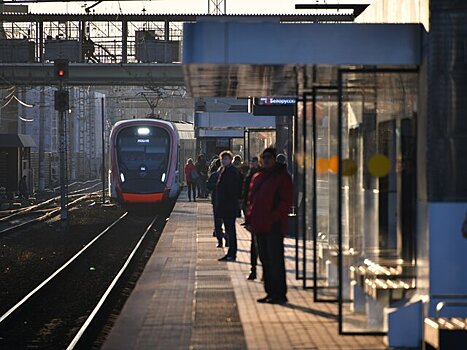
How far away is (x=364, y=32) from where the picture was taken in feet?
34.2

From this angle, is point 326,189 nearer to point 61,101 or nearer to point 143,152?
point 61,101

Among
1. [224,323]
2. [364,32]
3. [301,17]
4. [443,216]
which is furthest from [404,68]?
[301,17]

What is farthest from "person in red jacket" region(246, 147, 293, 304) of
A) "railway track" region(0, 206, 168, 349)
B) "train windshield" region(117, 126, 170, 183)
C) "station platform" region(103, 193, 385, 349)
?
"train windshield" region(117, 126, 170, 183)

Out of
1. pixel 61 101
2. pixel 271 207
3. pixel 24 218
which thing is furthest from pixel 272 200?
pixel 24 218

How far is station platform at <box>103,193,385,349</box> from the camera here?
10828mm

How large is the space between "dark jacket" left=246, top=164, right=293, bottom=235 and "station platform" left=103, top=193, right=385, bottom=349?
0.92 m

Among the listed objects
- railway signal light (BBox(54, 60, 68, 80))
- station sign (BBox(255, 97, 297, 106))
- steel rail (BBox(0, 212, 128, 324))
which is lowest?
steel rail (BBox(0, 212, 128, 324))

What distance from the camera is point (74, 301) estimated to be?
16.7 m

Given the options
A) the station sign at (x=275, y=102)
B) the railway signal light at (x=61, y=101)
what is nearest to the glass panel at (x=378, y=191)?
the station sign at (x=275, y=102)

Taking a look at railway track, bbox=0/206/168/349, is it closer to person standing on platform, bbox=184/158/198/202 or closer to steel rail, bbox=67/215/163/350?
steel rail, bbox=67/215/163/350

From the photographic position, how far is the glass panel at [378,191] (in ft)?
35.5

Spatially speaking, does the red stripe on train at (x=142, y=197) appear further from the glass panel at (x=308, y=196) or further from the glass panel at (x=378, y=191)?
the glass panel at (x=378, y=191)

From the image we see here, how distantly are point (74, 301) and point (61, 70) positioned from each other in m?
12.4

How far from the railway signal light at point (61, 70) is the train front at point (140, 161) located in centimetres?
908
